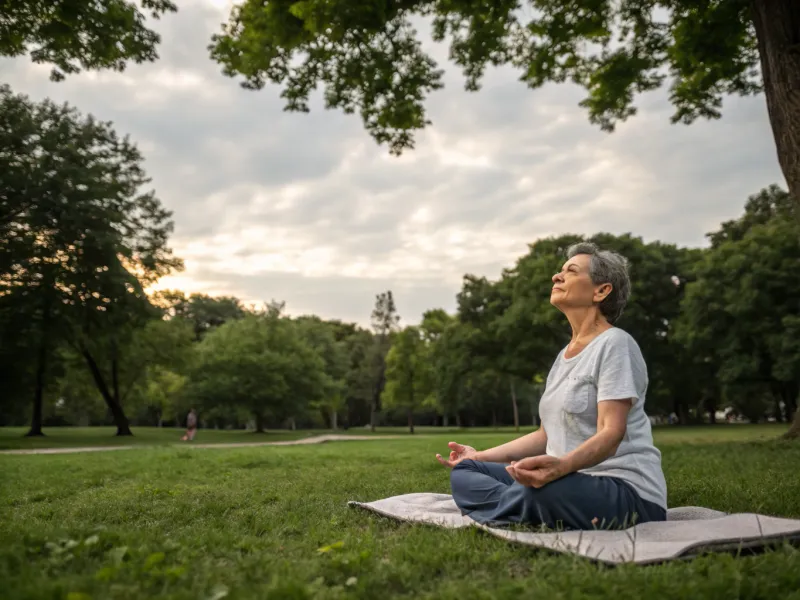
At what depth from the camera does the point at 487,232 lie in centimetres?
2895

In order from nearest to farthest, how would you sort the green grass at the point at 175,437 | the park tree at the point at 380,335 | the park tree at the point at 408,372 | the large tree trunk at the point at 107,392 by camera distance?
the green grass at the point at 175,437, the large tree trunk at the point at 107,392, the park tree at the point at 408,372, the park tree at the point at 380,335

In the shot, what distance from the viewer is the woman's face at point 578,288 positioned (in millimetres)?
4246

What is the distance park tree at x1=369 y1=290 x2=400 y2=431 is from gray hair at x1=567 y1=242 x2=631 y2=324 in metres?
60.5

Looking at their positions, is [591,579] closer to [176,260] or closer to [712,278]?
[176,260]

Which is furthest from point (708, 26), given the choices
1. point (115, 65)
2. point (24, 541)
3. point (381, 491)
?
point (24, 541)

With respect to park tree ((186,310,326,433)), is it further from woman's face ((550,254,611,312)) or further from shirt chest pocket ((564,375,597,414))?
shirt chest pocket ((564,375,597,414))

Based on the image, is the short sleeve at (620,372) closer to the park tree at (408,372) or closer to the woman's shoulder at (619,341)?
the woman's shoulder at (619,341)

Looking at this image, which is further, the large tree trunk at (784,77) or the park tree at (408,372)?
the park tree at (408,372)

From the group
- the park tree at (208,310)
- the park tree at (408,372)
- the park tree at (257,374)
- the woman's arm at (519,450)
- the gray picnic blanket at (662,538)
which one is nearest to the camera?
the gray picnic blanket at (662,538)

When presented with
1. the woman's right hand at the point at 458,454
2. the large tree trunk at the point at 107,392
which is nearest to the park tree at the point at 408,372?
the large tree trunk at the point at 107,392

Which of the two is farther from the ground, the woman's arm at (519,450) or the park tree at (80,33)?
the park tree at (80,33)

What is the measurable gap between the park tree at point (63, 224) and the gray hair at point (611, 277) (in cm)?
2128

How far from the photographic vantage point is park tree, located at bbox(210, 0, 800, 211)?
10039 mm

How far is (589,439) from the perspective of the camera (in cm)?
370
